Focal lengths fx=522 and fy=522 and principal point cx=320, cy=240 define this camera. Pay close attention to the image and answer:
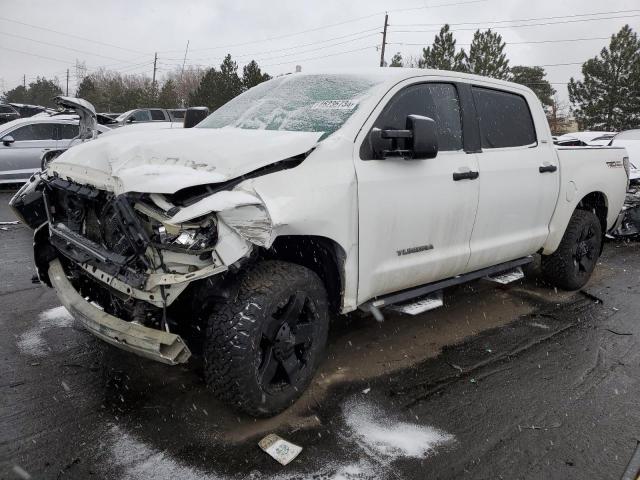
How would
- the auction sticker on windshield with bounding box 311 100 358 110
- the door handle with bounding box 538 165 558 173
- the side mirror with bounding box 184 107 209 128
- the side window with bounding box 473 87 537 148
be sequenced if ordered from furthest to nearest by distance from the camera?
the side mirror with bounding box 184 107 209 128, the door handle with bounding box 538 165 558 173, the side window with bounding box 473 87 537 148, the auction sticker on windshield with bounding box 311 100 358 110

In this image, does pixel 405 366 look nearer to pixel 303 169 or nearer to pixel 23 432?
pixel 303 169

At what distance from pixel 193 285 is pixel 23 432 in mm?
1183

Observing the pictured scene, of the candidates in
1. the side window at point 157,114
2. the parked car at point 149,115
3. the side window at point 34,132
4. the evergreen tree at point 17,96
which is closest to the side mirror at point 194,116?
the side window at point 34,132

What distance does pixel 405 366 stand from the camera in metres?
3.63

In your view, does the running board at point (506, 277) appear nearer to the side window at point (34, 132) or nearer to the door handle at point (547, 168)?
the door handle at point (547, 168)

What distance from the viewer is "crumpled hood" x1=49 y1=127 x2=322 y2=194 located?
2.48m

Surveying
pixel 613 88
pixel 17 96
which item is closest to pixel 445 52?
pixel 613 88

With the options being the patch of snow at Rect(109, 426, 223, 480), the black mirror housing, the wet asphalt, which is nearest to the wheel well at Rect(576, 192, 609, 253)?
the wet asphalt

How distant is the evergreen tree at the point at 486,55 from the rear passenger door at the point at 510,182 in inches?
1241

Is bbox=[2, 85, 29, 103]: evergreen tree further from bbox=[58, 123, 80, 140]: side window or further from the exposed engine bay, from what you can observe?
the exposed engine bay

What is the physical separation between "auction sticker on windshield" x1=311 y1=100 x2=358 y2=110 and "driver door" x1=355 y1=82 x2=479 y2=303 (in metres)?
0.19

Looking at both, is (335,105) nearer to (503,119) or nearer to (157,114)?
(503,119)

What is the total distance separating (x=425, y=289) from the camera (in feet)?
12.0

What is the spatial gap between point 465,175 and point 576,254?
2.22m
